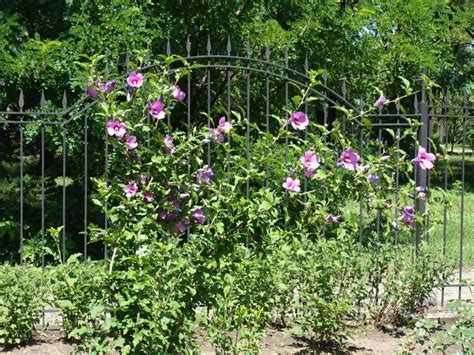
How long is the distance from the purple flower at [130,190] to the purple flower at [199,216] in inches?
13.2

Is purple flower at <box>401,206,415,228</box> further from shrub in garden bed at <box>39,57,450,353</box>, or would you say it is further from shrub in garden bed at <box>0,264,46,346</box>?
shrub in garden bed at <box>0,264,46,346</box>

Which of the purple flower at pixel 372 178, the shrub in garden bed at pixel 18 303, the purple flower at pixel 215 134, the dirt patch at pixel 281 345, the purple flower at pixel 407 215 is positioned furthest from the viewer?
the dirt patch at pixel 281 345

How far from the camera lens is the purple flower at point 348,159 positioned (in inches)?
168

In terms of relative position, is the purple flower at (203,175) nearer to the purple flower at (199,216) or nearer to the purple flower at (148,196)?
the purple flower at (199,216)

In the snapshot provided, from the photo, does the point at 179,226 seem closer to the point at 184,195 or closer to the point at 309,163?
the point at 184,195

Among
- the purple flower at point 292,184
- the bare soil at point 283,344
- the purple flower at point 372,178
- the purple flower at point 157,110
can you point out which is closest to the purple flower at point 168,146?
the purple flower at point 157,110

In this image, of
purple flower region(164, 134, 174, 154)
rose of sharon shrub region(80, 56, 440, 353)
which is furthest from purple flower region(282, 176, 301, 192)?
purple flower region(164, 134, 174, 154)

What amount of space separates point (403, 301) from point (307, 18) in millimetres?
4467

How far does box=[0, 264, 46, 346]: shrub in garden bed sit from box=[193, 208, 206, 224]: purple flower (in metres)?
1.32

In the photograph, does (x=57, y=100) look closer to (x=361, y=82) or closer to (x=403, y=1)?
(x=361, y=82)

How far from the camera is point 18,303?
16.3ft

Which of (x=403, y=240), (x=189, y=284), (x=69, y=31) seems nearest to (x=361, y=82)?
(x=403, y=240)

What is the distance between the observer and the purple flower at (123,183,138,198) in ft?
13.4

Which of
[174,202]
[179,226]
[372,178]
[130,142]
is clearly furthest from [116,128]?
[372,178]
